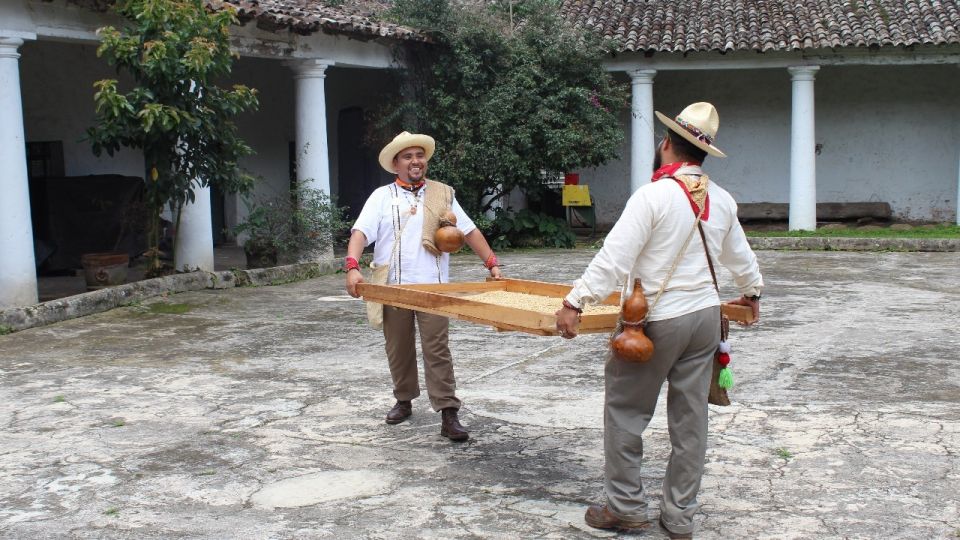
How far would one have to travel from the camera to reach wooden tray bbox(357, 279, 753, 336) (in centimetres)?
414

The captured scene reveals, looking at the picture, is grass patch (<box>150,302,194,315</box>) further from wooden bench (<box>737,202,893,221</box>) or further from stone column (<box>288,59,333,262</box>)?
wooden bench (<box>737,202,893,221</box>)

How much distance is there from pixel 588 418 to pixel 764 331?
10.7 feet

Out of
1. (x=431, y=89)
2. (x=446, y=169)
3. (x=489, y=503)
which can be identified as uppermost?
(x=431, y=89)

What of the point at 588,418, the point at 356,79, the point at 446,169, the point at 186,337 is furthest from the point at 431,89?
the point at 588,418

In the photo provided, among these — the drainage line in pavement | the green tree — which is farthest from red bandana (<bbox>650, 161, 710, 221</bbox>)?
the green tree

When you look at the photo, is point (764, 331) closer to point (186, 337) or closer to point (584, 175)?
point (186, 337)

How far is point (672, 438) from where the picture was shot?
4.05 meters

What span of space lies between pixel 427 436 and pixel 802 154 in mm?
13635

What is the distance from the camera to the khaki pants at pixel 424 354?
543 centimetres

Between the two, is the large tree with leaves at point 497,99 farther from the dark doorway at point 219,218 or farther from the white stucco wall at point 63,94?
the white stucco wall at point 63,94

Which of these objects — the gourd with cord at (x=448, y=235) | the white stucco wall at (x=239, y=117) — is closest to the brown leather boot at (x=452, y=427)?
the gourd with cord at (x=448, y=235)

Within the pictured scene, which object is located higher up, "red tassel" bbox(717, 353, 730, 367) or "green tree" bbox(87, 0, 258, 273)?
"green tree" bbox(87, 0, 258, 273)

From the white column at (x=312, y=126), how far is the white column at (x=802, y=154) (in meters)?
7.94

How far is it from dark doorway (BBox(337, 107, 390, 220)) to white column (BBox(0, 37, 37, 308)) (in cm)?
810
